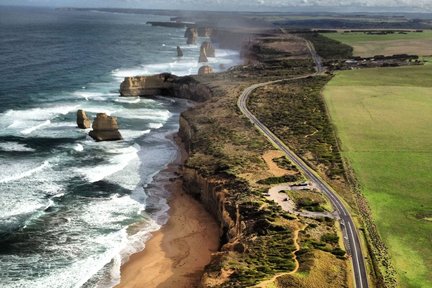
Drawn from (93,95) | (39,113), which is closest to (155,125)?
(39,113)

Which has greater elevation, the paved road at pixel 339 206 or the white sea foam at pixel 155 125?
the paved road at pixel 339 206

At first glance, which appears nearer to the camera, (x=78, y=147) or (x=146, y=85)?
(x=78, y=147)

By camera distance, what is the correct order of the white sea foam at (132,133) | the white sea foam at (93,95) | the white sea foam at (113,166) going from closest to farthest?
the white sea foam at (113,166)
the white sea foam at (132,133)
the white sea foam at (93,95)

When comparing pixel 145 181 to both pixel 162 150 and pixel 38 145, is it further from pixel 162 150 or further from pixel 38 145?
pixel 38 145

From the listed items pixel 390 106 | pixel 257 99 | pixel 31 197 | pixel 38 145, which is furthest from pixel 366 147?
pixel 38 145

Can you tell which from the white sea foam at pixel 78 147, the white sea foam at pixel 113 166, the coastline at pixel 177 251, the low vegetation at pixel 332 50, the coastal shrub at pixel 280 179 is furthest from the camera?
the low vegetation at pixel 332 50

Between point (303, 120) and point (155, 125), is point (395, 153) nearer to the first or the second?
point (303, 120)

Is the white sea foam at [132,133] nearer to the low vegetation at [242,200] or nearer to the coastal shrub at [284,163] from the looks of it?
the low vegetation at [242,200]

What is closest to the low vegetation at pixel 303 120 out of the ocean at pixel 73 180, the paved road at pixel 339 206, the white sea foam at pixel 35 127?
the paved road at pixel 339 206
